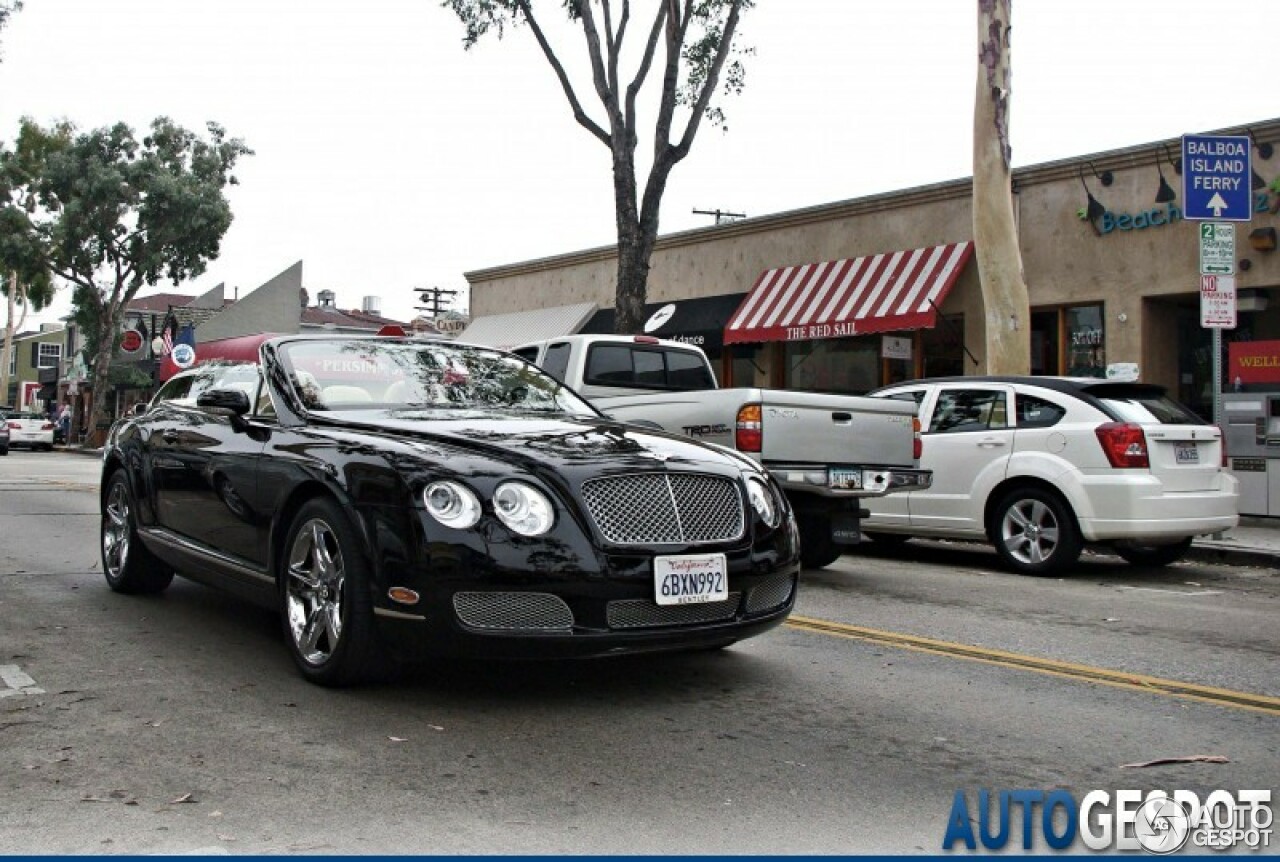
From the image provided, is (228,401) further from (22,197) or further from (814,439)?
(22,197)

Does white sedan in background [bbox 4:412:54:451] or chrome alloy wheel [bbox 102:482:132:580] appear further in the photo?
white sedan in background [bbox 4:412:54:451]

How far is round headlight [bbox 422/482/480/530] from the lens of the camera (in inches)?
182

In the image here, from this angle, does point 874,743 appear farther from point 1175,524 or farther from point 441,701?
point 1175,524

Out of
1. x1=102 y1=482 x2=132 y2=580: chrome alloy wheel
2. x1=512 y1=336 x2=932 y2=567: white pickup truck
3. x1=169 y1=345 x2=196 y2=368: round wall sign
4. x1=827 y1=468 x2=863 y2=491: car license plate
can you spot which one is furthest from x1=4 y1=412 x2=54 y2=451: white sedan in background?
x1=827 y1=468 x2=863 y2=491: car license plate

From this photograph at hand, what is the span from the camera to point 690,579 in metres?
4.79

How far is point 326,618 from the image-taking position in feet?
16.7

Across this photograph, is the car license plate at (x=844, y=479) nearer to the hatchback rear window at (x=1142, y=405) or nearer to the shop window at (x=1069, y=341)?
the hatchback rear window at (x=1142, y=405)

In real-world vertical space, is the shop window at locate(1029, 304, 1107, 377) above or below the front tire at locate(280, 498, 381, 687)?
above

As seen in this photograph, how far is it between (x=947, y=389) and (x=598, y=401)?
321cm

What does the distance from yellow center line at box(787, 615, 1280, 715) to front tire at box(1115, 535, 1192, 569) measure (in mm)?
5051

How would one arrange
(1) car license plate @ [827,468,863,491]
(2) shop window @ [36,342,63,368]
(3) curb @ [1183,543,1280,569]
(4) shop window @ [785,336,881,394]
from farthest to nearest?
(2) shop window @ [36,342,63,368] < (4) shop window @ [785,336,881,394] < (3) curb @ [1183,543,1280,569] < (1) car license plate @ [827,468,863,491]

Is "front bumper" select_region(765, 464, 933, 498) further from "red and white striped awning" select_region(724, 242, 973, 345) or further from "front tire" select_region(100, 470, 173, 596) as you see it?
"red and white striped awning" select_region(724, 242, 973, 345)

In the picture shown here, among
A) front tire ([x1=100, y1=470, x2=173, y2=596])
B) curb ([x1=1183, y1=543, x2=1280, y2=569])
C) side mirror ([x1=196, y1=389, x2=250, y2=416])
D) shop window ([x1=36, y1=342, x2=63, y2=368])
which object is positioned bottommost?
curb ([x1=1183, y1=543, x2=1280, y2=569])

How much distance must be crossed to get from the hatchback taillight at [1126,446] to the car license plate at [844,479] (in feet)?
7.51
